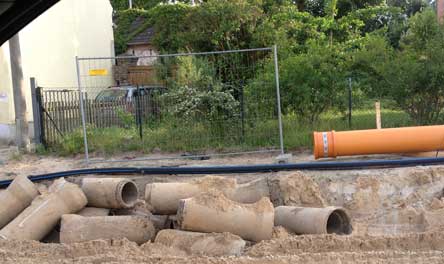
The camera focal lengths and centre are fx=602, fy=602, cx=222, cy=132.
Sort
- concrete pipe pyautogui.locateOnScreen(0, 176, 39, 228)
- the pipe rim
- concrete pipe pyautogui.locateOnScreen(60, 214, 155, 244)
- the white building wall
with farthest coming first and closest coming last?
the white building wall, the pipe rim, concrete pipe pyautogui.locateOnScreen(0, 176, 39, 228), concrete pipe pyautogui.locateOnScreen(60, 214, 155, 244)

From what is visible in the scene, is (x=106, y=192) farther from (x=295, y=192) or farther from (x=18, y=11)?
(x=18, y=11)

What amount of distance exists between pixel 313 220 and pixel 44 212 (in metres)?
3.88

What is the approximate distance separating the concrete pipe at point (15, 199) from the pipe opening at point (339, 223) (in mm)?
4593

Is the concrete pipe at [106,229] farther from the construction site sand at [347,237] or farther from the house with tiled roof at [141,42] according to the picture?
the house with tiled roof at [141,42]

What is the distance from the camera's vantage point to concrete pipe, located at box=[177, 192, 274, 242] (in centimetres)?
795

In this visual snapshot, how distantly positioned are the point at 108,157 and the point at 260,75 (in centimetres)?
384

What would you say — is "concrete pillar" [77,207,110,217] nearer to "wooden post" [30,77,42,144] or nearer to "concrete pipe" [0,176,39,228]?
"concrete pipe" [0,176,39,228]

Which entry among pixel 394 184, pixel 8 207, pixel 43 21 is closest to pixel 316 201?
pixel 394 184

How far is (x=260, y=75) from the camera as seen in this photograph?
13.5 metres

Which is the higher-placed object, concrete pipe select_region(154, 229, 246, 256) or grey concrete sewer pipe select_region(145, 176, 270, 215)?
grey concrete sewer pipe select_region(145, 176, 270, 215)

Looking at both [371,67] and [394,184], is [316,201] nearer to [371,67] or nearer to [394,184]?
[394,184]

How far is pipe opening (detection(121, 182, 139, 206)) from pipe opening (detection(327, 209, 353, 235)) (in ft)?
10.3

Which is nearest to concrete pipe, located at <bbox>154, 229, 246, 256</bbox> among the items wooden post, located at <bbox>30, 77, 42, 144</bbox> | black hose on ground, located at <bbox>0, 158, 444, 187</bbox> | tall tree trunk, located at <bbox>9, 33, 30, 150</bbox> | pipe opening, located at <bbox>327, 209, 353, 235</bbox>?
pipe opening, located at <bbox>327, 209, 353, 235</bbox>

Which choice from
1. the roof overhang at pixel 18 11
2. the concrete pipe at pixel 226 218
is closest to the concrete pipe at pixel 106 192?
the concrete pipe at pixel 226 218
